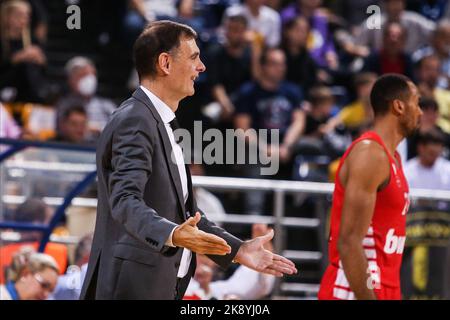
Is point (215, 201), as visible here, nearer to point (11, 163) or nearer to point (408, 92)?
point (11, 163)

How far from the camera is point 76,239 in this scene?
25.9 feet

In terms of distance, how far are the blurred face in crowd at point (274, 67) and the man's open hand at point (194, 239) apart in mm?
7108

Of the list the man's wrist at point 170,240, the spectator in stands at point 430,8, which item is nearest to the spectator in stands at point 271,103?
the spectator in stands at point 430,8

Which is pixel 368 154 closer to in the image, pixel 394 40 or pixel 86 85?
pixel 86 85

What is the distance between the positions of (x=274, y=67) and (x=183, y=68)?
6563mm

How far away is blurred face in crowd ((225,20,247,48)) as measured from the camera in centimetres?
1152

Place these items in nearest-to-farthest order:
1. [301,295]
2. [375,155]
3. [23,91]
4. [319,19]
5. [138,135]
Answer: [138,135]
[375,155]
[301,295]
[23,91]
[319,19]

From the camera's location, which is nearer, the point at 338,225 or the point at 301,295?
the point at 338,225

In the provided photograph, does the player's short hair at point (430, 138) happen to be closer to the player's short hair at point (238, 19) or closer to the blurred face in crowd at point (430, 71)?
the blurred face in crowd at point (430, 71)

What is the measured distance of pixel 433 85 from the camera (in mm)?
12062

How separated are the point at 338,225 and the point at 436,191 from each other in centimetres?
414

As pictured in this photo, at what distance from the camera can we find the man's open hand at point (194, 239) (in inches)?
161

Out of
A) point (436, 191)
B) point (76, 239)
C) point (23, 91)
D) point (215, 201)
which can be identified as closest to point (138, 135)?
point (76, 239)

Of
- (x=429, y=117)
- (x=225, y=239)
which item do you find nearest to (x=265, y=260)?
(x=225, y=239)
